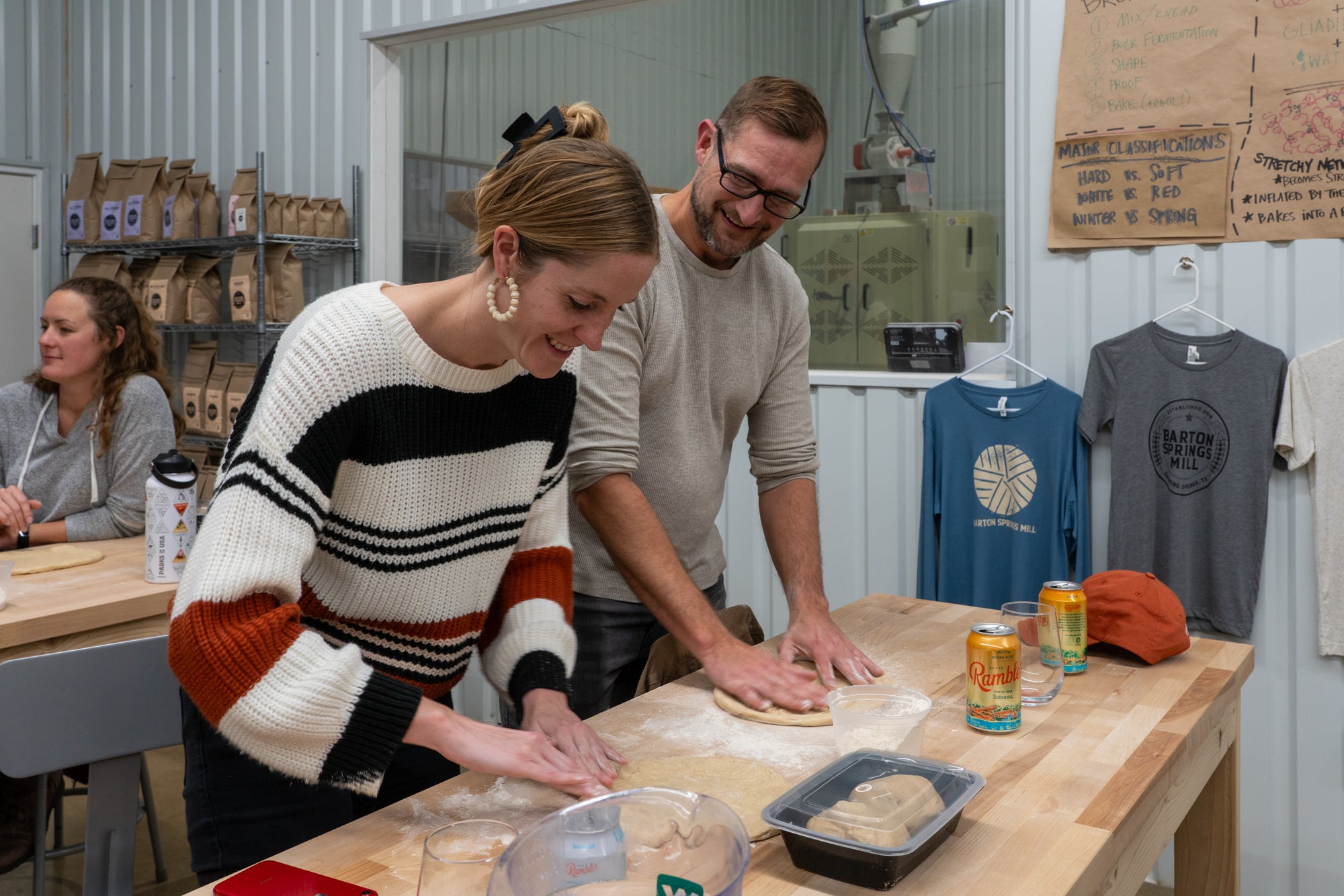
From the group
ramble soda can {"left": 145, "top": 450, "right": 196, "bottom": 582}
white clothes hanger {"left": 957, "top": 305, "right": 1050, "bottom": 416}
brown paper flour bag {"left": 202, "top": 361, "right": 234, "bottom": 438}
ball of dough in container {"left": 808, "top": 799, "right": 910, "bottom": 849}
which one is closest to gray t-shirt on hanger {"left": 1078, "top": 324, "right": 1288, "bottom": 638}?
white clothes hanger {"left": 957, "top": 305, "right": 1050, "bottom": 416}

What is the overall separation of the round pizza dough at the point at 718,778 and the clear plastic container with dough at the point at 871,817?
9cm

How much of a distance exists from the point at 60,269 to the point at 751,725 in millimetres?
4707

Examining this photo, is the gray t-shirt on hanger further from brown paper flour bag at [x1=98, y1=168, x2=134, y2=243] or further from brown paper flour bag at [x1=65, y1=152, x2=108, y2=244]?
brown paper flour bag at [x1=65, y1=152, x2=108, y2=244]

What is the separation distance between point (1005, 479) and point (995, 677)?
1.46m

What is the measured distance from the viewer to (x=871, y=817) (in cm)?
103

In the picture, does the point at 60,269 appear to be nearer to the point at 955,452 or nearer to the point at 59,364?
the point at 59,364

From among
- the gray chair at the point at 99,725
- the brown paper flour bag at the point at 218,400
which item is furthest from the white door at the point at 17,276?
the gray chair at the point at 99,725

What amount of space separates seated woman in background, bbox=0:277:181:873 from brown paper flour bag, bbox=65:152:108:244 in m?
1.77

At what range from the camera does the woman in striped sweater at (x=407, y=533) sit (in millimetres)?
1071

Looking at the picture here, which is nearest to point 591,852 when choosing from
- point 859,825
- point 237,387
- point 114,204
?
point 859,825

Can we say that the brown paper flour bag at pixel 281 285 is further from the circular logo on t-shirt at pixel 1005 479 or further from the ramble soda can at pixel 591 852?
the ramble soda can at pixel 591 852

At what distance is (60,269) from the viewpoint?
4969mm

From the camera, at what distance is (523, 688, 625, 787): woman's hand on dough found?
1.25 m

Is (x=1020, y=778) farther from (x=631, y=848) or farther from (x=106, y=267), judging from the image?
(x=106, y=267)
